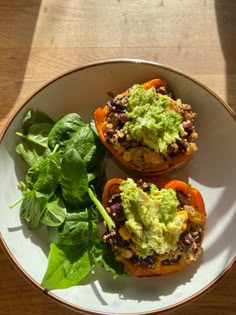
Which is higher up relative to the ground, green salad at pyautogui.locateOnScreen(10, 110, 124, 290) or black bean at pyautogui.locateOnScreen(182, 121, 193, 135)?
black bean at pyautogui.locateOnScreen(182, 121, 193, 135)

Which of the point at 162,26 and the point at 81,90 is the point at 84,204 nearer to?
the point at 81,90

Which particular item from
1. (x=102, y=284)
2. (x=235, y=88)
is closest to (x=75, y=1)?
(x=235, y=88)

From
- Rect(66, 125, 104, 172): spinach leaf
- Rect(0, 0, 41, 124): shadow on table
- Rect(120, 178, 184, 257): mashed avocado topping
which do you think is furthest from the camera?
Rect(0, 0, 41, 124): shadow on table

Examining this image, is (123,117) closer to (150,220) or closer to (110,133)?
(110,133)

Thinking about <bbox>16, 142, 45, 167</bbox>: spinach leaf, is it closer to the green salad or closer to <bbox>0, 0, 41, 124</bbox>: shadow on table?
the green salad

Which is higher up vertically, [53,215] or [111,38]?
[111,38]

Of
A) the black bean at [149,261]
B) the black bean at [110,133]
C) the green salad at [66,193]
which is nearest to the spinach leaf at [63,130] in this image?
the green salad at [66,193]

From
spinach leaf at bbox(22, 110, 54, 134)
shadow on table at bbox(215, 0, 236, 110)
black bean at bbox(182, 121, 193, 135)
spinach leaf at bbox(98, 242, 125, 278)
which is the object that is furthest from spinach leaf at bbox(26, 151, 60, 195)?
shadow on table at bbox(215, 0, 236, 110)

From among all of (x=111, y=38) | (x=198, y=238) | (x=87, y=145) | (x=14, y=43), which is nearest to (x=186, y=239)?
(x=198, y=238)
